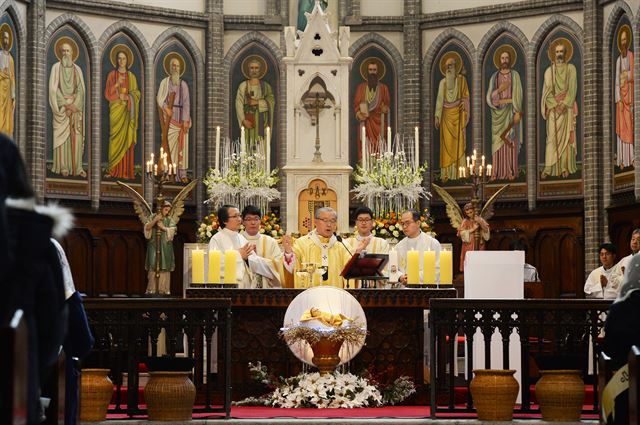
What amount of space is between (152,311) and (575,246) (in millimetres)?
13198

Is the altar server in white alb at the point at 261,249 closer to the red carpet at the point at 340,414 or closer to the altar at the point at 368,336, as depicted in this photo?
the altar at the point at 368,336

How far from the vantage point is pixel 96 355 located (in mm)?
12000

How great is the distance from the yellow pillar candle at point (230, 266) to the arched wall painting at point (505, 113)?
11914 millimetres

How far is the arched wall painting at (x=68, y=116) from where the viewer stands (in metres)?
23.1

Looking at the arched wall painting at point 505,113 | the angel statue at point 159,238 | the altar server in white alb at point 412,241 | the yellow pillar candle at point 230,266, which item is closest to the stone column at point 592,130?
the arched wall painting at point 505,113

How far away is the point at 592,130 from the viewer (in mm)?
22797

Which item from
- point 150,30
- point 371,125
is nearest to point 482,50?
point 371,125

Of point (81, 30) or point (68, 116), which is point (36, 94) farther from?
point (81, 30)

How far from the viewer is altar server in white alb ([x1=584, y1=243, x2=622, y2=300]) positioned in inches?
610

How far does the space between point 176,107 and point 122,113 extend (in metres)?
1.13

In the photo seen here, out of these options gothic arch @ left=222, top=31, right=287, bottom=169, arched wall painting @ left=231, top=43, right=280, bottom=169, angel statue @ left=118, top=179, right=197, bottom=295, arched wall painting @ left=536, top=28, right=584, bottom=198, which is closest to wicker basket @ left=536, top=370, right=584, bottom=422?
angel statue @ left=118, top=179, right=197, bottom=295

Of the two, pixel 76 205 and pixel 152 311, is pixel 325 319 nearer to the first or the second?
pixel 152 311

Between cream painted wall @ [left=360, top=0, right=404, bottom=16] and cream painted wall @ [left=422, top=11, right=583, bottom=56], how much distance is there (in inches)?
30.4

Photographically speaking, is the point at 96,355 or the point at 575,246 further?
the point at 575,246
